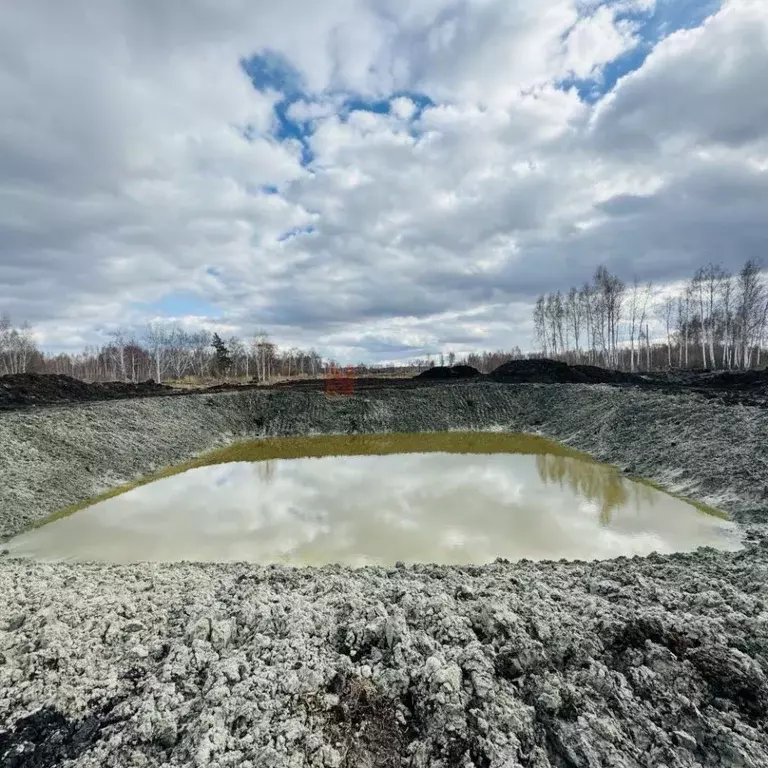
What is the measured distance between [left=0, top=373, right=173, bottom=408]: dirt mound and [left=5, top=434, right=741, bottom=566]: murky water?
16255mm

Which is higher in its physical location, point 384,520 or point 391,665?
point 391,665

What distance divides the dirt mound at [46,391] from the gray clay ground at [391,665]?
2338cm

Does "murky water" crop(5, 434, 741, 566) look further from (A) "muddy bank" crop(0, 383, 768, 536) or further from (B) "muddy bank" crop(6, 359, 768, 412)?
(B) "muddy bank" crop(6, 359, 768, 412)

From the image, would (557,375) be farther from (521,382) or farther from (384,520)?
(384,520)

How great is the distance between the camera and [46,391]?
2925 centimetres

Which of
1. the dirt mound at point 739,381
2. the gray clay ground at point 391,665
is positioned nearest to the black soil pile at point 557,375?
the dirt mound at point 739,381

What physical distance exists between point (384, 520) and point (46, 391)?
2825 cm

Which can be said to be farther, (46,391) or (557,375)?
(557,375)

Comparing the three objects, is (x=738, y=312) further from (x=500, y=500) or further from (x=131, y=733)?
(x=131, y=733)

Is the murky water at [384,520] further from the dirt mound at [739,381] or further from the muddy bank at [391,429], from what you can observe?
the dirt mound at [739,381]

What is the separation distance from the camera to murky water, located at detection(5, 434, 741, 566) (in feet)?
31.3

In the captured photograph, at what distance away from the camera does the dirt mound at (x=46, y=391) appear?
2643cm

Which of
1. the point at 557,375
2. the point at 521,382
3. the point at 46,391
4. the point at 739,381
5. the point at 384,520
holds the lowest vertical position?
the point at 384,520

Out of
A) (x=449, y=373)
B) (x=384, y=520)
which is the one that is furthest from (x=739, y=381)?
(x=384, y=520)
